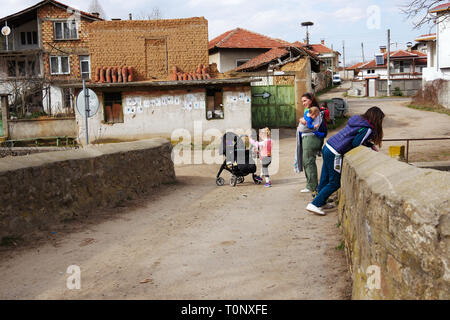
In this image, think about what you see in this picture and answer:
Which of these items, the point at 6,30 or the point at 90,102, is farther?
the point at 6,30

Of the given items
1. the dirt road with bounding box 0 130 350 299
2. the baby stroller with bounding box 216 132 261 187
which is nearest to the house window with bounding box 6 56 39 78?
the baby stroller with bounding box 216 132 261 187

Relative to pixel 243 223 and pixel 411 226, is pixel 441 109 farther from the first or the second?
pixel 411 226

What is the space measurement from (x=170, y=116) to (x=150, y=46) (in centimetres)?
437

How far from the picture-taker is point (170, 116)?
20.6m

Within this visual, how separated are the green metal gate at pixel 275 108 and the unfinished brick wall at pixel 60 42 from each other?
18680 mm

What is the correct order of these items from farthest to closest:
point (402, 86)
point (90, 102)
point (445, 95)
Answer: point (402, 86) < point (445, 95) < point (90, 102)

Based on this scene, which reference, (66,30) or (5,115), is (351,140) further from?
(66,30)

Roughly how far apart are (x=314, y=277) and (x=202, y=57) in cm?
1965

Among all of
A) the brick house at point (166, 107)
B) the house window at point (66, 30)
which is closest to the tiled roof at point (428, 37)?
the brick house at point (166, 107)

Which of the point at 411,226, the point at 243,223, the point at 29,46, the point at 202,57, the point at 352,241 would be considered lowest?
the point at 243,223

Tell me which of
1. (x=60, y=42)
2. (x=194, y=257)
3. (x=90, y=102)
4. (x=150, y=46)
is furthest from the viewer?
(x=60, y=42)

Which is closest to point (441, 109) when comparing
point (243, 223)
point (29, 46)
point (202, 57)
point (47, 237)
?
point (202, 57)

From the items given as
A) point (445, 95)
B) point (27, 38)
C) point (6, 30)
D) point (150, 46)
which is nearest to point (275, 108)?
point (150, 46)

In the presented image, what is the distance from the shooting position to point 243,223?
22.0ft
